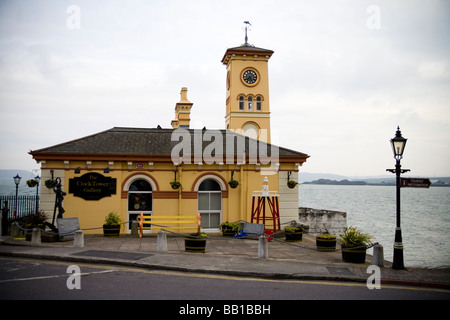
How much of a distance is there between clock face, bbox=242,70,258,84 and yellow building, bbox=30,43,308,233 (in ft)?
69.6

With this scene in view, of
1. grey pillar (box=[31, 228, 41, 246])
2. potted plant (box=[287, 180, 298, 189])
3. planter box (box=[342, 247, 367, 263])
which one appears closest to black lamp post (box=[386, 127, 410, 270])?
planter box (box=[342, 247, 367, 263])

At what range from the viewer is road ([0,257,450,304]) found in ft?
29.6

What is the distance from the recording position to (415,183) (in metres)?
12.4

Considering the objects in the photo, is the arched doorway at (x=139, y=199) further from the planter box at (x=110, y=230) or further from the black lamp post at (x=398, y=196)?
the black lamp post at (x=398, y=196)

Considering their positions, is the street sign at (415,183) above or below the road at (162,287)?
above

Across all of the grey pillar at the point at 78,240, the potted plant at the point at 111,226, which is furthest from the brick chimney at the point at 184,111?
the grey pillar at the point at 78,240

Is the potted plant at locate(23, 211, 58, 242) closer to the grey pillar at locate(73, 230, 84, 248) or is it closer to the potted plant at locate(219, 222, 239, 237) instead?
the grey pillar at locate(73, 230, 84, 248)

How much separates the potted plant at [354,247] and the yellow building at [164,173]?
7282 millimetres

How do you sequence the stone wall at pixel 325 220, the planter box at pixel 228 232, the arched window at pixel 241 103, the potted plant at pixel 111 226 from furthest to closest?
1. the arched window at pixel 241 103
2. the stone wall at pixel 325 220
3. the planter box at pixel 228 232
4. the potted plant at pixel 111 226

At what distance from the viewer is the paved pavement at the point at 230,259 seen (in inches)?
448

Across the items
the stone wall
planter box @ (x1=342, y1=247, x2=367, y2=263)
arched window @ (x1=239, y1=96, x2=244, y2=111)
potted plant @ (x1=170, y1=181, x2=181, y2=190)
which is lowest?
the stone wall

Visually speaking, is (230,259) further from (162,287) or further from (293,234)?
(293,234)
